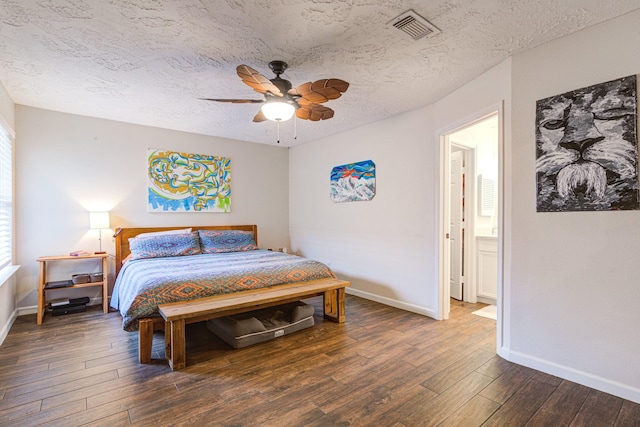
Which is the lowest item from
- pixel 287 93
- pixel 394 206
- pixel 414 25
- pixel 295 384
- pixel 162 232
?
pixel 295 384

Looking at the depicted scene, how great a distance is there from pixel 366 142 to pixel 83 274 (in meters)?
4.02

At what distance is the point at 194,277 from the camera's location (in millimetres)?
2822

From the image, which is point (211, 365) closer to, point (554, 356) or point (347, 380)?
point (347, 380)

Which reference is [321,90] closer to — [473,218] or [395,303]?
[395,303]

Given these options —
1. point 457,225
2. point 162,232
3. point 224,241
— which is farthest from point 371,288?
point 162,232

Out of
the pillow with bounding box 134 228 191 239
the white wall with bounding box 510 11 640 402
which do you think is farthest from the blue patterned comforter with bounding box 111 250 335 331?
the white wall with bounding box 510 11 640 402

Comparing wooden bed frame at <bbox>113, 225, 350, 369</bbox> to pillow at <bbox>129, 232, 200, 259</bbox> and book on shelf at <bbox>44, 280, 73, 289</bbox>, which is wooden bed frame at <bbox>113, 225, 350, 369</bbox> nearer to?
pillow at <bbox>129, 232, 200, 259</bbox>

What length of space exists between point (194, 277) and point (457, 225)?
339 cm

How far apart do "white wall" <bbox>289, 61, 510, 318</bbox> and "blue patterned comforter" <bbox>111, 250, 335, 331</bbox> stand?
39.0 inches

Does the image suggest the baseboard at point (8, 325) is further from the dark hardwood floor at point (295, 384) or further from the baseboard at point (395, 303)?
the baseboard at point (395, 303)

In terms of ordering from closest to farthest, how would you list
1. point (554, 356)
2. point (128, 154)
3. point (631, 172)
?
point (631, 172) < point (554, 356) < point (128, 154)

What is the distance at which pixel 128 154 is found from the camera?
4.35m

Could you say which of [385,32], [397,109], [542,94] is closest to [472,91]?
[542,94]

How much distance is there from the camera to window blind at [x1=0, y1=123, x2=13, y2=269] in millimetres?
3123
